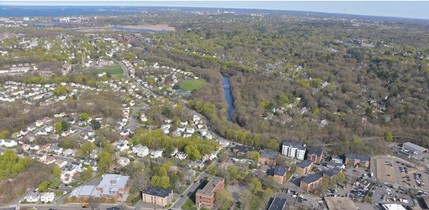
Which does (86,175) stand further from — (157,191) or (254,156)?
(254,156)

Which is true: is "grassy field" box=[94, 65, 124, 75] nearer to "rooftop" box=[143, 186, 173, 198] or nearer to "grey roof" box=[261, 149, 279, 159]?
"grey roof" box=[261, 149, 279, 159]

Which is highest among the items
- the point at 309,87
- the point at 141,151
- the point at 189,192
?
the point at 309,87

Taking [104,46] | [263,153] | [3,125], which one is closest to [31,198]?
[3,125]

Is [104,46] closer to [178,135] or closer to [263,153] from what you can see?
[178,135]

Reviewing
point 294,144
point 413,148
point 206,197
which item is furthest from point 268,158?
point 413,148

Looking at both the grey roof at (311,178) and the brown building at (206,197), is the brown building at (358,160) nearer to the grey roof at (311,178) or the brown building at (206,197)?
the grey roof at (311,178)

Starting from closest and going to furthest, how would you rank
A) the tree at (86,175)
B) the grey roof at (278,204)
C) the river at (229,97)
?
the grey roof at (278,204) → the tree at (86,175) → the river at (229,97)

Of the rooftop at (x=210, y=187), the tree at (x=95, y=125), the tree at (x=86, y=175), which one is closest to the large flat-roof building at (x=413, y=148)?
the rooftop at (x=210, y=187)
